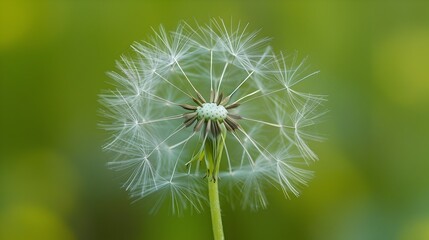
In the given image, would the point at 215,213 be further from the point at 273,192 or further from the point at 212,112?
the point at 273,192

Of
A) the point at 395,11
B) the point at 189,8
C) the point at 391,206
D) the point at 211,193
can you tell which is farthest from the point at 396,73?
the point at 211,193

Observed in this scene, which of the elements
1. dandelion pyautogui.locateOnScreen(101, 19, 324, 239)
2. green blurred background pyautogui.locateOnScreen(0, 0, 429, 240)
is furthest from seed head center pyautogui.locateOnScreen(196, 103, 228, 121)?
green blurred background pyautogui.locateOnScreen(0, 0, 429, 240)

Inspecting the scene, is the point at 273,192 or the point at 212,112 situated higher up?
the point at 273,192

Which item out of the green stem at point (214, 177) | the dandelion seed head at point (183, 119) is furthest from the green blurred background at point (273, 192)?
the green stem at point (214, 177)

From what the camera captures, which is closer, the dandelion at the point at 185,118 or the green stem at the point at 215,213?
the green stem at the point at 215,213

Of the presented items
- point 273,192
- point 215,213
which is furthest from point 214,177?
point 273,192

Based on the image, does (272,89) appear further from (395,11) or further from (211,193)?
(395,11)

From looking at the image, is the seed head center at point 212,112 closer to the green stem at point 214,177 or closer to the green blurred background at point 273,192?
the green stem at point 214,177
